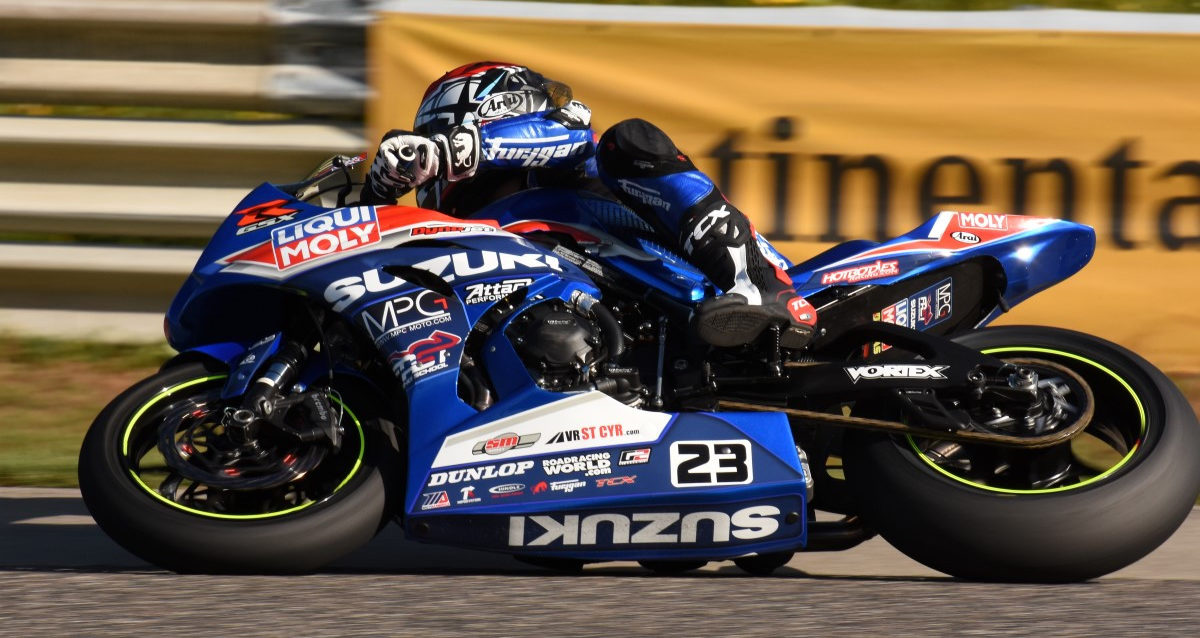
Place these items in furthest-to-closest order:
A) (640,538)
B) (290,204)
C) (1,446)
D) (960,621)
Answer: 1. (1,446)
2. (290,204)
3. (640,538)
4. (960,621)

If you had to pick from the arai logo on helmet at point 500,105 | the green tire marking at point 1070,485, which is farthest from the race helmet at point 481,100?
the green tire marking at point 1070,485

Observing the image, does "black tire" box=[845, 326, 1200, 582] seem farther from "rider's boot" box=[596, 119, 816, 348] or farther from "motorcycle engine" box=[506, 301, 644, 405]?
"motorcycle engine" box=[506, 301, 644, 405]

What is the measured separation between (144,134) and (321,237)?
3068 millimetres

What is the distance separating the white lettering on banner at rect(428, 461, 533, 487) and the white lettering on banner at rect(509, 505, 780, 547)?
0.39 ft

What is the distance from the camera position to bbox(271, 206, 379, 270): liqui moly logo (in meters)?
4.19

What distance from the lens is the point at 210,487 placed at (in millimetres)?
4109

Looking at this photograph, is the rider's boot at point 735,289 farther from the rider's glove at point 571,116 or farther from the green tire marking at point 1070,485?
the rider's glove at point 571,116

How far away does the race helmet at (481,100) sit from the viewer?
178 inches

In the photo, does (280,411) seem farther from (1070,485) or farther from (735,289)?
(1070,485)

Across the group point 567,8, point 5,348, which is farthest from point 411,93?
point 5,348

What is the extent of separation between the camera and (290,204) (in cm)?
432

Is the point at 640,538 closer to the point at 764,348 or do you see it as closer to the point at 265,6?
the point at 764,348

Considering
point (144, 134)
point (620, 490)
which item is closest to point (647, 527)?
point (620, 490)

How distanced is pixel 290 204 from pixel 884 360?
1663 millimetres
